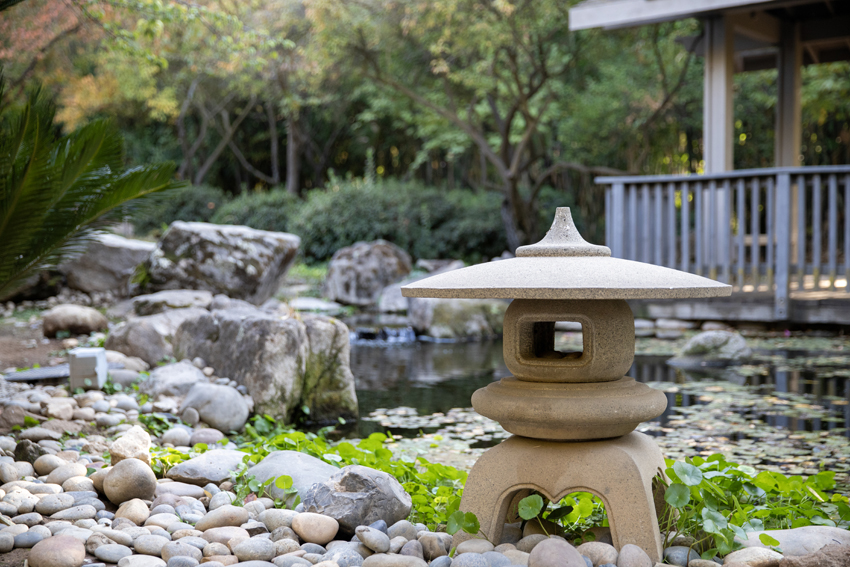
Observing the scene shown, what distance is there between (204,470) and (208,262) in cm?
552

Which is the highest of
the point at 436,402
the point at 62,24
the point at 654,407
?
the point at 62,24

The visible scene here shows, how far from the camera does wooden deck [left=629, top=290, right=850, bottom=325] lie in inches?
290

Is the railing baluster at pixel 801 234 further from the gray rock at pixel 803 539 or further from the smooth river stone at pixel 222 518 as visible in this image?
the smooth river stone at pixel 222 518

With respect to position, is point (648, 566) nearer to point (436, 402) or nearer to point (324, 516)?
point (324, 516)

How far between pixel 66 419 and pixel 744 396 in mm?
4309

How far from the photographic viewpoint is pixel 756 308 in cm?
771

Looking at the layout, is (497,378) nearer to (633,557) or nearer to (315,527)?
Result: (315,527)

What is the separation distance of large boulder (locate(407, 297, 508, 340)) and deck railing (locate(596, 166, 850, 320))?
1.69 m

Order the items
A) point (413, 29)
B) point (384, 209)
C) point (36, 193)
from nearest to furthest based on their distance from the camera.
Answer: point (36, 193)
point (413, 29)
point (384, 209)

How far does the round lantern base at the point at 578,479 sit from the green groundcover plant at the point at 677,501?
6 cm

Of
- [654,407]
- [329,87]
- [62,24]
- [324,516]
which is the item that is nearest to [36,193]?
[324,516]

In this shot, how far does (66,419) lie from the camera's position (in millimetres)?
3926

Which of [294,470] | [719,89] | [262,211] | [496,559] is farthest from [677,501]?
[262,211]

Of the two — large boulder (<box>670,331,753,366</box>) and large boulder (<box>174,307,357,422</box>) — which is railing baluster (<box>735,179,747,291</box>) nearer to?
large boulder (<box>670,331,753,366</box>)
